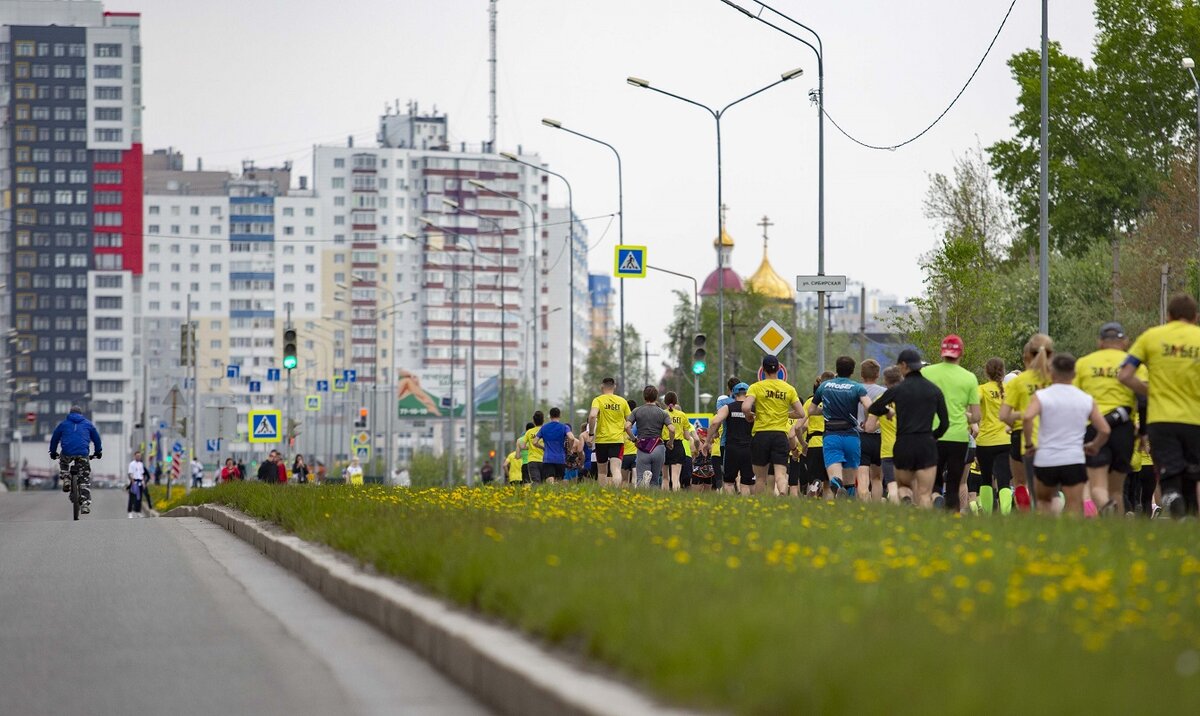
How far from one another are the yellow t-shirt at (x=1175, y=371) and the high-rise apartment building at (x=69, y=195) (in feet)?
571

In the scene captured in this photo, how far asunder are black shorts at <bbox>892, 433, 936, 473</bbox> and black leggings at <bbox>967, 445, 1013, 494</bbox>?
1.77 meters

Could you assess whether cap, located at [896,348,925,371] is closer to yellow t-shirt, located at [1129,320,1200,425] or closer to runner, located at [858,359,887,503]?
yellow t-shirt, located at [1129,320,1200,425]

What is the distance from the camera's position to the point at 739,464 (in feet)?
84.4

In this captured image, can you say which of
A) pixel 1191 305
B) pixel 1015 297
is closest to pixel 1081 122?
pixel 1015 297

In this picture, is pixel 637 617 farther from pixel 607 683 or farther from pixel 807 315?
pixel 807 315

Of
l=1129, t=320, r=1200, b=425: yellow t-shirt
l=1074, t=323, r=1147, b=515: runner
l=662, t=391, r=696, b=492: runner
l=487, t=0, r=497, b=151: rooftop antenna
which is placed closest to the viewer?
l=1129, t=320, r=1200, b=425: yellow t-shirt

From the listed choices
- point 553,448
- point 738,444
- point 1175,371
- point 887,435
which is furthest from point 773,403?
point 1175,371

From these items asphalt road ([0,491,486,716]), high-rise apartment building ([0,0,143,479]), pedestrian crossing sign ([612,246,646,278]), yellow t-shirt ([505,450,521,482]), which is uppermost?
high-rise apartment building ([0,0,143,479])

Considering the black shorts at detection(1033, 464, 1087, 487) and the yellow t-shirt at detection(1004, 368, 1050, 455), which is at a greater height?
the yellow t-shirt at detection(1004, 368, 1050, 455)

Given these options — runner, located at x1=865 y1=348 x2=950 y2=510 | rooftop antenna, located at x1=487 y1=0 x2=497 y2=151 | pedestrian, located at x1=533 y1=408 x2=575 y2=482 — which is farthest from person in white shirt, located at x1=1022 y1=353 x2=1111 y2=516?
rooftop antenna, located at x1=487 y1=0 x2=497 y2=151

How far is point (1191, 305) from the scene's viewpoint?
14.7 metres

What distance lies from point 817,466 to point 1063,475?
9.45m

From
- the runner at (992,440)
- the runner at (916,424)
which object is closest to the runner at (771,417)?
the runner at (992,440)

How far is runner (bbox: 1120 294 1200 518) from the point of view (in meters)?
14.5
